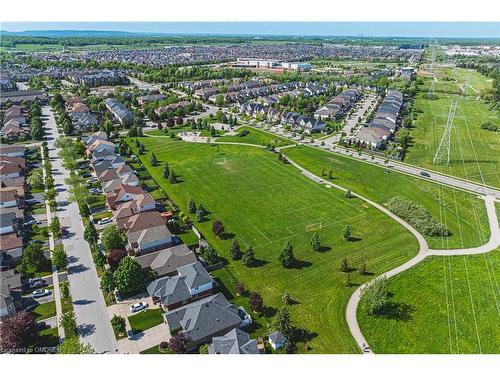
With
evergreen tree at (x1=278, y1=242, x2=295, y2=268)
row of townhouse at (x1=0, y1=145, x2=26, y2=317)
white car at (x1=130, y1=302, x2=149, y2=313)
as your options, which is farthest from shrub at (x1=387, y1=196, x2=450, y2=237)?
row of townhouse at (x1=0, y1=145, x2=26, y2=317)

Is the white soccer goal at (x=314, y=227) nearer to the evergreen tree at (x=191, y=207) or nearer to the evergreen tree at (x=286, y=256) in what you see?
the evergreen tree at (x=286, y=256)

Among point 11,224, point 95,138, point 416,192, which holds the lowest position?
point 416,192

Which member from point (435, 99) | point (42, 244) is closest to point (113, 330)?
point (42, 244)

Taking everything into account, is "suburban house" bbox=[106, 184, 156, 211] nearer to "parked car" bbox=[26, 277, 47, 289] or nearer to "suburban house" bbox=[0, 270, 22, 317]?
"parked car" bbox=[26, 277, 47, 289]

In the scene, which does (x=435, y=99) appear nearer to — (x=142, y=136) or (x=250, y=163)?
(x=250, y=163)

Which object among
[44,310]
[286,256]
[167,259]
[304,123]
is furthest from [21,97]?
[286,256]

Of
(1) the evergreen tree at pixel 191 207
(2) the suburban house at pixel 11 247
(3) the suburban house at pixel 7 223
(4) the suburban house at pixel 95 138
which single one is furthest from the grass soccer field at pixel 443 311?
(4) the suburban house at pixel 95 138

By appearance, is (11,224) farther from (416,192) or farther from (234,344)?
(416,192)
